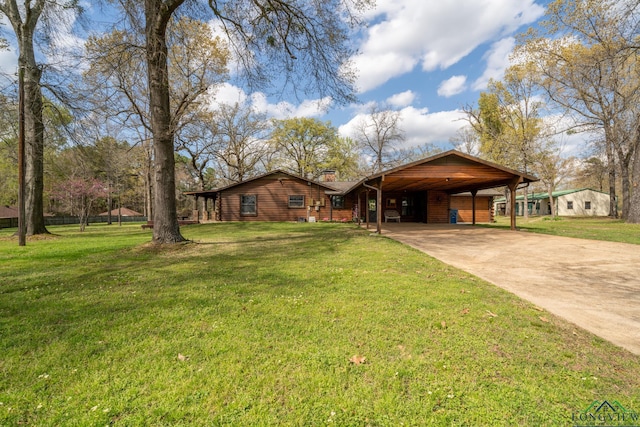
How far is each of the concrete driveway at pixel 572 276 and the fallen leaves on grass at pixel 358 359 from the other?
2482mm

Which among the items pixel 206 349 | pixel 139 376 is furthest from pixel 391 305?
pixel 139 376

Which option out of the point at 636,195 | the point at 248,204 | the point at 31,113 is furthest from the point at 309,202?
the point at 636,195

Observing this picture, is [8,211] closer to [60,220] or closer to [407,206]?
[60,220]

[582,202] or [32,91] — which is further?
[582,202]

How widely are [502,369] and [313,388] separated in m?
1.56

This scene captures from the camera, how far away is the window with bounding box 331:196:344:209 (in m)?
21.7

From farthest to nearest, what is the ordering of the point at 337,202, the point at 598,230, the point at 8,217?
the point at 8,217
the point at 337,202
the point at 598,230

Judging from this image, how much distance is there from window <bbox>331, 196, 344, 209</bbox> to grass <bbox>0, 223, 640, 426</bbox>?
17239mm

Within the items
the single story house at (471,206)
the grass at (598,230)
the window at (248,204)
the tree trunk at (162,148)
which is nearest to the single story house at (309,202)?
the window at (248,204)

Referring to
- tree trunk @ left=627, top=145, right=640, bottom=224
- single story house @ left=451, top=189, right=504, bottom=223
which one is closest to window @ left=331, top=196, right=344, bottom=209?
single story house @ left=451, top=189, right=504, bottom=223

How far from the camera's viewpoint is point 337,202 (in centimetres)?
2183

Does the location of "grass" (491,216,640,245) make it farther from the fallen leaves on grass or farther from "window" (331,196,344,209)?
the fallen leaves on grass

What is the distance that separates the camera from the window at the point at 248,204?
70.2ft

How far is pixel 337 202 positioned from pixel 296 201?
3.24m
